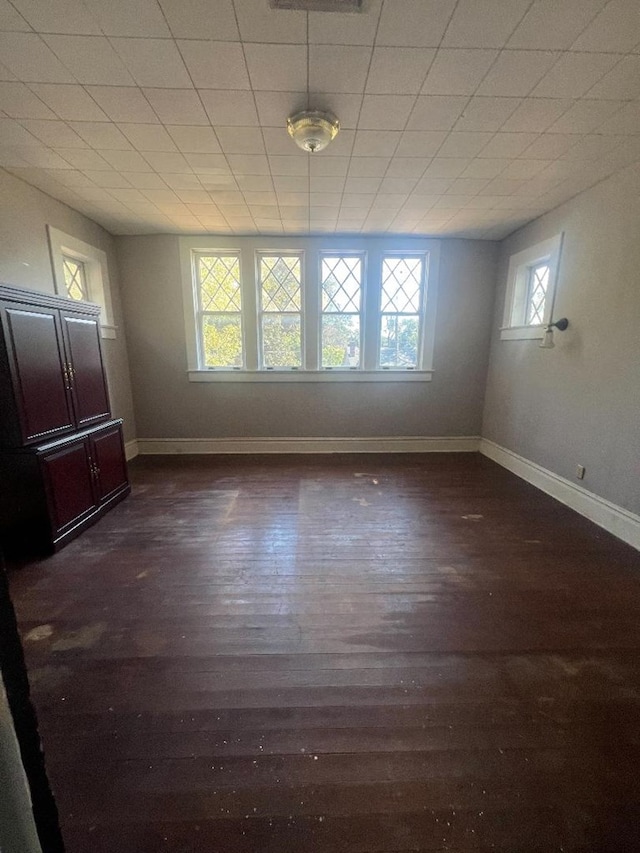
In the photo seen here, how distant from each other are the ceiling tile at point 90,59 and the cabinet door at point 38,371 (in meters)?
1.25

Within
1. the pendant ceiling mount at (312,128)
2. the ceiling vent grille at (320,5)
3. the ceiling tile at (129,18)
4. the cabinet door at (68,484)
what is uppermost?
the ceiling tile at (129,18)

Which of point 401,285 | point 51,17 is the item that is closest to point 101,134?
point 51,17

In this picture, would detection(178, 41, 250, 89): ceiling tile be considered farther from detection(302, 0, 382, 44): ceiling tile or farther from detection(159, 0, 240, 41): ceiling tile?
detection(302, 0, 382, 44): ceiling tile

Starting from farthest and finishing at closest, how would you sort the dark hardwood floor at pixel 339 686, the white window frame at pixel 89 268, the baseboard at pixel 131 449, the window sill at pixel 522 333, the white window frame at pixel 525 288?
the baseboard at pixel 131 449, the window sill at pixel 522 333, the white window frame at pixel 525 288, the white window frame at pixel 89 268, the dark hardwood floor at pixel 339 686

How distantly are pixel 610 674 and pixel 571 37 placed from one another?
2636 millimetres

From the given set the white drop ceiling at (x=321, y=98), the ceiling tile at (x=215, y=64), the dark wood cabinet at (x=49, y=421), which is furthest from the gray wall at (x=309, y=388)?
the ceiling tile at (x=215, y=64)

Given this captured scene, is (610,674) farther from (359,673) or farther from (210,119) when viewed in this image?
(210,119)

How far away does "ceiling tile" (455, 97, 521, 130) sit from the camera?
1778mm

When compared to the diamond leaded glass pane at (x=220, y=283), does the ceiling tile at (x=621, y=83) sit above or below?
above

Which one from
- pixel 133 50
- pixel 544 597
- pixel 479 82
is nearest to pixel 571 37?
pixel 479 82

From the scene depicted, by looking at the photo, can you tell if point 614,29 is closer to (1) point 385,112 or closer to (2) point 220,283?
(1) point 385,112

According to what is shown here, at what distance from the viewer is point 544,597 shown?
1853 millimetres

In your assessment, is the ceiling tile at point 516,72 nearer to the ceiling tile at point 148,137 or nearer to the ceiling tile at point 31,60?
the ceiling tile at point 148,137

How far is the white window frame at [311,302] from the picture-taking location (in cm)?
388
